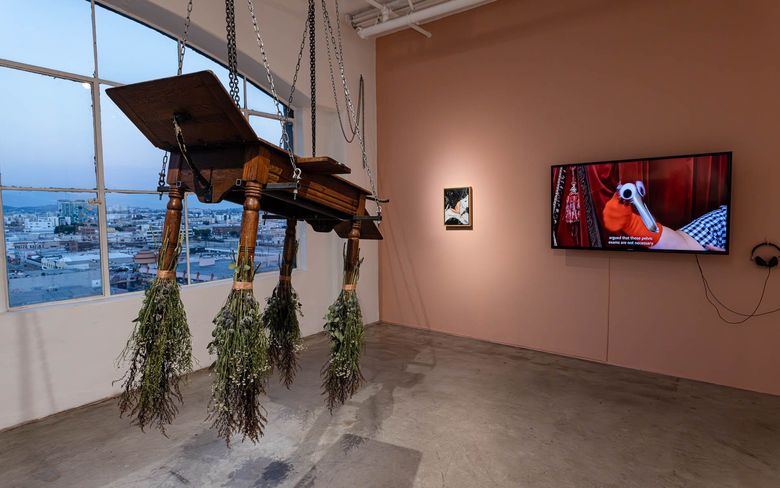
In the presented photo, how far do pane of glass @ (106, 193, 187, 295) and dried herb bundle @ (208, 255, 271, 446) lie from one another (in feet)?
8.48

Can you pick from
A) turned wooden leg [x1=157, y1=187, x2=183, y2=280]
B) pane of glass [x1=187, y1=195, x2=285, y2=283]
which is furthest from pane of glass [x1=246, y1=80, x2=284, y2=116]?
turned wooden leg [x1=157, y1=187, x2=183, y2=280]

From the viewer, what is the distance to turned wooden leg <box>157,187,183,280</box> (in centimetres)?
Result: 190

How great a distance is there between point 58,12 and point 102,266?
2.13 meters

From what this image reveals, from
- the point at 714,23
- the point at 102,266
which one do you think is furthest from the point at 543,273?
the point at 102,266

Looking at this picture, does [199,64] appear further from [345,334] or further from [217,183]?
[345,334]

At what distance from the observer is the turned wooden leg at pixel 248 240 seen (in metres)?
1.76

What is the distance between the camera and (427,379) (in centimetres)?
415

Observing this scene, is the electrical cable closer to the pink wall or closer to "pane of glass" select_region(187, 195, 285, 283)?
the pink wall

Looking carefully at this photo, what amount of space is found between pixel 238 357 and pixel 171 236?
605 mm

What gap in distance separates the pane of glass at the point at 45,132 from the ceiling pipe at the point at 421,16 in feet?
10.4

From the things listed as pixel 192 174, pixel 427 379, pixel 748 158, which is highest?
pixel 748 158

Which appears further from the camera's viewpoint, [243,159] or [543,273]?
[543,273]

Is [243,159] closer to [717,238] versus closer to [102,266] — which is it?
[102,266]

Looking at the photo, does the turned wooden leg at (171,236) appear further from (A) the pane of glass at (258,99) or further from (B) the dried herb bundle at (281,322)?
(A) the pane of glass at (258,99)
